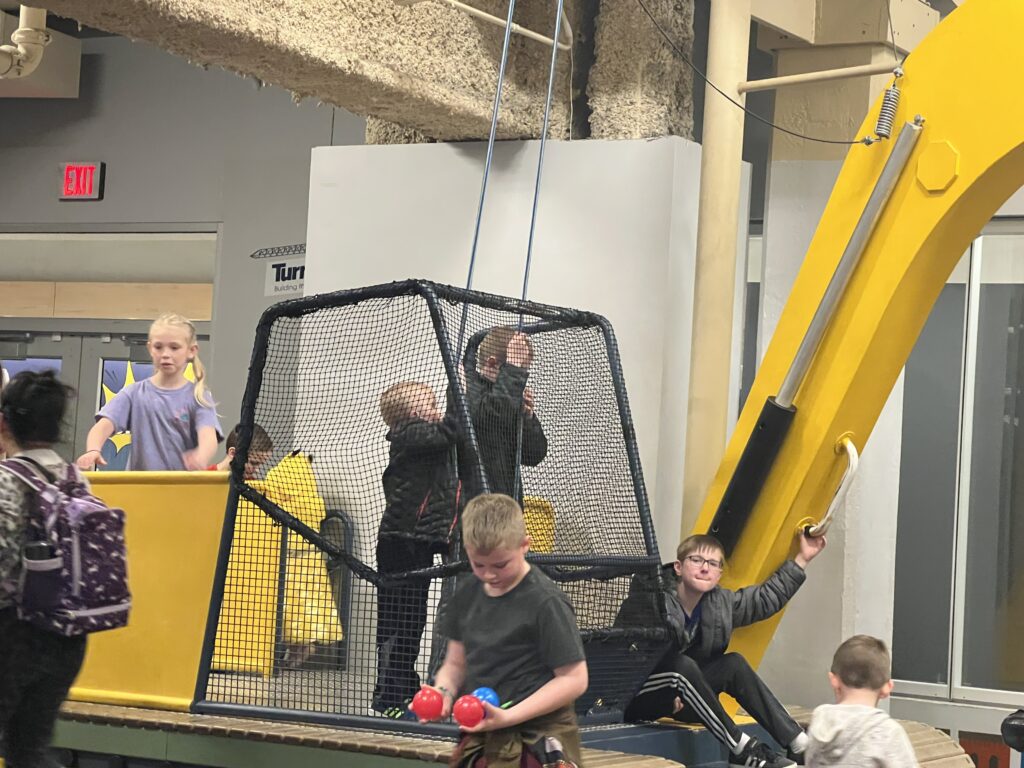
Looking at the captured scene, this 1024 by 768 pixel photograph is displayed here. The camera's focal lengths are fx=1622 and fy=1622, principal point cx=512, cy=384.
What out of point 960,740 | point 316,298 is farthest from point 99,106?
point 960,740

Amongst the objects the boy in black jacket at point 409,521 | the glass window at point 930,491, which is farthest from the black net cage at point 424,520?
the glass window at point 930,491

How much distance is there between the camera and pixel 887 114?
5.79m

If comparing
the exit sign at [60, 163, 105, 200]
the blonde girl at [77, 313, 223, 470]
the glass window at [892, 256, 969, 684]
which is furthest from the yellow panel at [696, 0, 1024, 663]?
the exit sign at [60, 163, 105, 200]

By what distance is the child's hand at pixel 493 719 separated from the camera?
11.4 ft

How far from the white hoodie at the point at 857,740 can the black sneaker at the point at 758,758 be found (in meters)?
1.51

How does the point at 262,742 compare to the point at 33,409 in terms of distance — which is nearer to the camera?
the point at 33,409

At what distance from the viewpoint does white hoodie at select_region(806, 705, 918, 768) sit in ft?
12.7

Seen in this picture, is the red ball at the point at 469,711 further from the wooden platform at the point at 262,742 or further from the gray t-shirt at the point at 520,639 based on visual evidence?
the wooden platform at the point at 262,742

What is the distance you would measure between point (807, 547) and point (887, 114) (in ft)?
5.27

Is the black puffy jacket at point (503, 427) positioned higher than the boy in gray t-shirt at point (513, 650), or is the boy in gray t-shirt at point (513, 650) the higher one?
the black puffy jacket at point (503, 427)

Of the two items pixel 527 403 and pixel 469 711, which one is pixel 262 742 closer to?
pixel 527 403

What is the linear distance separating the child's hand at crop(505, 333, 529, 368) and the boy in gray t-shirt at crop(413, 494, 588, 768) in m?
1.71

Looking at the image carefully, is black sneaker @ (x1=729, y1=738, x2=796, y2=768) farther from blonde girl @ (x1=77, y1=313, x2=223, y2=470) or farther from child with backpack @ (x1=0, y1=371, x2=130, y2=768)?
blonde girl @ (x1=77, y1=313, x2=223, y2=470)

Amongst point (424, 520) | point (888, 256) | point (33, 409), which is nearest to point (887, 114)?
point (888, 256)
